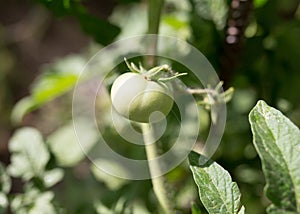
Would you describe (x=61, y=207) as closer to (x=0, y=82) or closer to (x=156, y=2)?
(x=156, y=2)

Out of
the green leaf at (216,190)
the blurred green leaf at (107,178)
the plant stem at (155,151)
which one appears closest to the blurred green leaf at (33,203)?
the plant stem at (155,151)

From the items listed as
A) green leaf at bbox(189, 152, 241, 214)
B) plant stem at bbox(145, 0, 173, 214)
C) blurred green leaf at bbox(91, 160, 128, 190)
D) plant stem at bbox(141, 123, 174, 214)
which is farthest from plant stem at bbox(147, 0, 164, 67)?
blurred green leaf at bbox(91, 160, 128, 190)

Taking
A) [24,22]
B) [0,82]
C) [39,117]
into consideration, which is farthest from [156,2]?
Answer: [24,22]

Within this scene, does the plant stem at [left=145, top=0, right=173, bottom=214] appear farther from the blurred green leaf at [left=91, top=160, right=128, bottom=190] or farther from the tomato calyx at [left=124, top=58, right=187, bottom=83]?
the blurred green leaf at [left=91, top=160, right=128, bottom=190]

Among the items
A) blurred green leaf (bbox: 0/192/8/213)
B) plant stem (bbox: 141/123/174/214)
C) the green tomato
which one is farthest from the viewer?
blurred green leaf (bbox: 0/192/8/213)

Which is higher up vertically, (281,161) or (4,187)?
(281,161)

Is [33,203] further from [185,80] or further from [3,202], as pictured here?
[185,80]

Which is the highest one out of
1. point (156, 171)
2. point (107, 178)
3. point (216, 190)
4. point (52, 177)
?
point (216, 190)

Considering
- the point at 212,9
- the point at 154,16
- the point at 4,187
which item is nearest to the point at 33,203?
the point at 4,187
